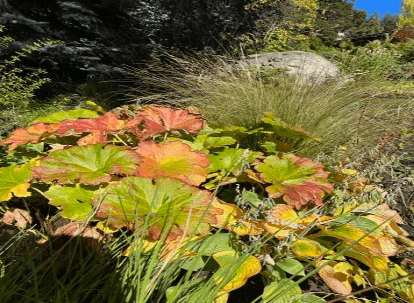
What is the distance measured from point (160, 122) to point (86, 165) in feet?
1.72

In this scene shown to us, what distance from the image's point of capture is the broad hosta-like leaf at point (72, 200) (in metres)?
1.07

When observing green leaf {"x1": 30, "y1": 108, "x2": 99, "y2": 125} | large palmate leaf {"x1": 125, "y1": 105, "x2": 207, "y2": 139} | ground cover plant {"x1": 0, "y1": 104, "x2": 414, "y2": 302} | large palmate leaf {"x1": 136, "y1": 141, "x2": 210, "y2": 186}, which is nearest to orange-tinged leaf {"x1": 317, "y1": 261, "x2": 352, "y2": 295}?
ground cover plant {"x1": 0, "y1": 104, "x2": 414, "y2": 302}

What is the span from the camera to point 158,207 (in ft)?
3.46

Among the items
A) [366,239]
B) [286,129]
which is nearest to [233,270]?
[366,239]

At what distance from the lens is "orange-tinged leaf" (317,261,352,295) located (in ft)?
3.29

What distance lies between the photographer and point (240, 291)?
1120mm

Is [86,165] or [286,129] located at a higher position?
[286,129]

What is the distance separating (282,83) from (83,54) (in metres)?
4.11

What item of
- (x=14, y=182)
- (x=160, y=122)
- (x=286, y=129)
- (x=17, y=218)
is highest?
(x=286, y=129)

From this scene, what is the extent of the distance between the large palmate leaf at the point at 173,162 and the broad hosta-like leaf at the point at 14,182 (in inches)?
17.2

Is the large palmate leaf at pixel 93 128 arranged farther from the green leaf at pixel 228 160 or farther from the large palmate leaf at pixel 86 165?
the green leaf at pixel 228 160

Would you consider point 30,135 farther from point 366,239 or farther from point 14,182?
point 366,239

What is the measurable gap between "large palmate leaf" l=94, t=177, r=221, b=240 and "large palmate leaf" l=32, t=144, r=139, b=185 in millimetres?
114

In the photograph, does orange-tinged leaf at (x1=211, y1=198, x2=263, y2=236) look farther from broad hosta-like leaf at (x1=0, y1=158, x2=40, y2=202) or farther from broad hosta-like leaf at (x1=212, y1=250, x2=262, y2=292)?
broad hosta-like leaf at (x1=0, y1=158, x2=40, y2=202)
